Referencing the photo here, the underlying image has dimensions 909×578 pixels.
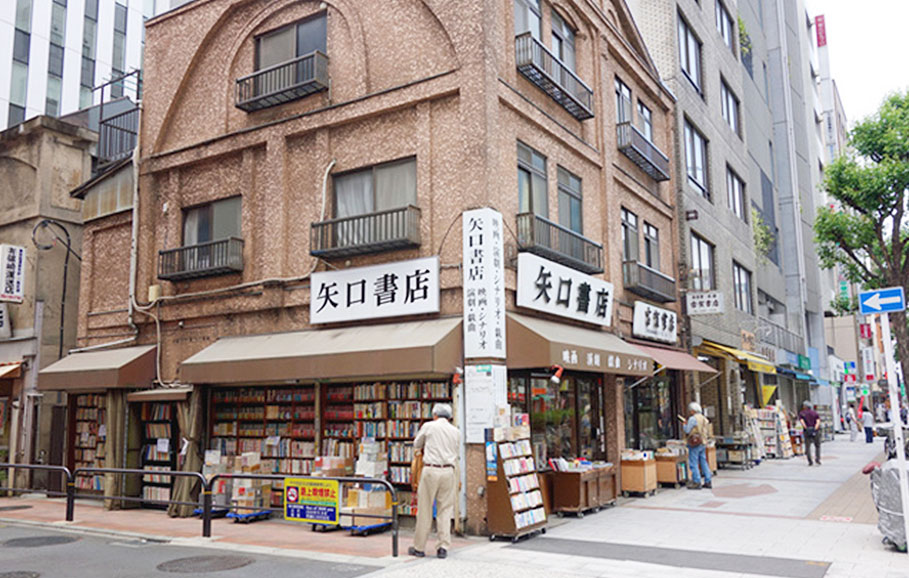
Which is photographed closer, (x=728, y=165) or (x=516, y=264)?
(x=516, y=264)

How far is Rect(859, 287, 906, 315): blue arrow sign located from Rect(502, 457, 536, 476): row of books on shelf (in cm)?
560

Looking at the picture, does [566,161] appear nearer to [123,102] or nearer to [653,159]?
[653,159]

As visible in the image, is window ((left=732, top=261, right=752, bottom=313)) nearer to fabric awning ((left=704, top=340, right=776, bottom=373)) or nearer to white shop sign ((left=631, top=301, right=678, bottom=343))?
fabric awning ((left=704, top=340, right=776, bottom=373))

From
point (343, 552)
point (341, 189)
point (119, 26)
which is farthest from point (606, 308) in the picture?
point (119, 26)

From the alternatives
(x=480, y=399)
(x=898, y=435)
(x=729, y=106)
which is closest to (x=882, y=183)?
(x=729, y=106)

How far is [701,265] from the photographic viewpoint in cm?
2367

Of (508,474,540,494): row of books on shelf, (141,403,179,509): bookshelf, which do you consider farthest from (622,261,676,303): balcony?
(141,403,179,509): bookshelf

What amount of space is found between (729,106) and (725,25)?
3.53 meters

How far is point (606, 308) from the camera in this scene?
1608cm

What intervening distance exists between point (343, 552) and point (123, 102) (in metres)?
17.1

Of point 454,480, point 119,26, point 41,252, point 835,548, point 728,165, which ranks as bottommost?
point 835,548

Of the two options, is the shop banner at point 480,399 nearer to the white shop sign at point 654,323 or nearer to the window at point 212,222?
the window at point 212,222

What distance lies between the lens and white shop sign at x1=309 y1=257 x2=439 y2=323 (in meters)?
12.6

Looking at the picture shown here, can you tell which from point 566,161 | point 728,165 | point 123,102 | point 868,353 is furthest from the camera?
point 868,353
